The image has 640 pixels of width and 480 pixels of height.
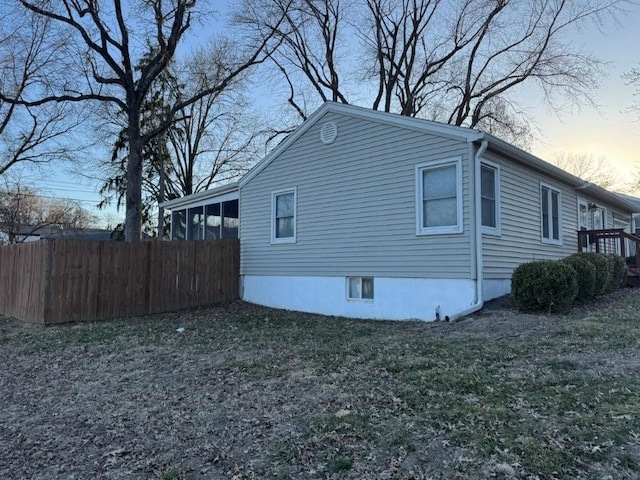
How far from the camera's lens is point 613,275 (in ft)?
35.5

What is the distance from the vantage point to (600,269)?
9734mm

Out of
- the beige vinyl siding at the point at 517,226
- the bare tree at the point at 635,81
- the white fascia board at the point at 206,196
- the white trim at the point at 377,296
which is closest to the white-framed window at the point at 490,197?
the beige vinyl siding at the point at 517,226

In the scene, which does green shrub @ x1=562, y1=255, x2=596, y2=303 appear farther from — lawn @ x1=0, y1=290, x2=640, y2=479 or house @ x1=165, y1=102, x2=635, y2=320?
lawn @ x1=0, y1=290, x2=640, y2=479

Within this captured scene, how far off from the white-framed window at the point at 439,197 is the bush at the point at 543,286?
1.34m

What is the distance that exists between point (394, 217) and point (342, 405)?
18.4 ft

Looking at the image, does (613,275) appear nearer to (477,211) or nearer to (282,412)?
(477,211)

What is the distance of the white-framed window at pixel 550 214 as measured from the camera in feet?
35.8

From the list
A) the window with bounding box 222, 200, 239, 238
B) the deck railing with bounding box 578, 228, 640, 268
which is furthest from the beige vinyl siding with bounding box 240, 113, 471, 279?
the deck railing with bounding box 578, 228, 640, 268

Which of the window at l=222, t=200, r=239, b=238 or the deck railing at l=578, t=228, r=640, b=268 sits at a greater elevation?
the window at l=222, t=200, r=239, b=238

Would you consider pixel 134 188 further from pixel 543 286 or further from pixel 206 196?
pixel 543 286

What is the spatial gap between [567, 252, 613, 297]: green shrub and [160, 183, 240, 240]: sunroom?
28.6 feet

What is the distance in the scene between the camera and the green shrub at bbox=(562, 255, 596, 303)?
8969mm

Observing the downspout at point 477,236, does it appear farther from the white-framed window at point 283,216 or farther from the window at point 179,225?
the window at point 179,225

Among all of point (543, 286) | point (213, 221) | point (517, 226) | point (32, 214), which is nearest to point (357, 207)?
point (517, 226)
